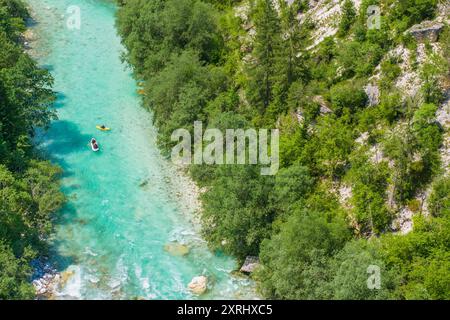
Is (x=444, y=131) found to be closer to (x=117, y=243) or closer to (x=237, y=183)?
(x=237, y=183)

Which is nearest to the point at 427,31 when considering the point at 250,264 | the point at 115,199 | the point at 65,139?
the point at 250,264

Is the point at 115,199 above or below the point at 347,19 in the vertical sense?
below

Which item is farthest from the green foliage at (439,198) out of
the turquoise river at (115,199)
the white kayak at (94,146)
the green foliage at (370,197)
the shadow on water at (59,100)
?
the shadow on water at (59,100)

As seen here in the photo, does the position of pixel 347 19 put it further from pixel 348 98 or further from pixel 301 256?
pixel 301 256

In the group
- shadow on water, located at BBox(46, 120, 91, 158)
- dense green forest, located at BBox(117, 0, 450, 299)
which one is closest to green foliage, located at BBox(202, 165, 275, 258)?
dense green forest, located at BBox(117, 0, 450, 299)

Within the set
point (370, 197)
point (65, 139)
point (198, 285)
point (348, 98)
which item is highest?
point (348, 98)

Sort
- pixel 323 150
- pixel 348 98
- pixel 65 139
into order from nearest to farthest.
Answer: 1. pixel 323 150
2. pixel 348 98
3. pixel 65 139

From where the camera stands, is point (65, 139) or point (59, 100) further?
point (59, 100)

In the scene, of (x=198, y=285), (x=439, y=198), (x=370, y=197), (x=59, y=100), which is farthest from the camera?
(x=59, y=100)
